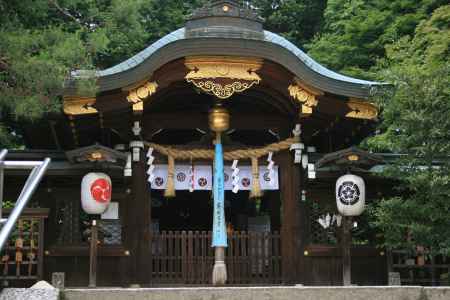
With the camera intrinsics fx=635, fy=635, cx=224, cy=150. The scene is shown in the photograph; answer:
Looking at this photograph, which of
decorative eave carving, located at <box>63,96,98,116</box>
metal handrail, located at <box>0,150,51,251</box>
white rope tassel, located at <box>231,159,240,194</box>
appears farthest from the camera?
white rope tassel, located at <box>231,159,240,194</box>

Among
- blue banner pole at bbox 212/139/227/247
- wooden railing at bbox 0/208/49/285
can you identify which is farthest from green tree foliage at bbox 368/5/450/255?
wooden railing at bbox 0/208/49/285

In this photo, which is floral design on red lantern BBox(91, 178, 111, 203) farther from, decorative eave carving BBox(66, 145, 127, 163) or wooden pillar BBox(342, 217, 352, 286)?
wooden pillar BBox(342, 217, 352, 286)

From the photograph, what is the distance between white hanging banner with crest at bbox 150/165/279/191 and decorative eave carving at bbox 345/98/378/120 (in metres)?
1.80

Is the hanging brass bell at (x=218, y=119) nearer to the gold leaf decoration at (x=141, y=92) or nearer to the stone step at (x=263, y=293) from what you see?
the gold leaf decoration at (x=141, y=92)

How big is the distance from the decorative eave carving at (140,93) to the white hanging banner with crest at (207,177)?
4.76 feet

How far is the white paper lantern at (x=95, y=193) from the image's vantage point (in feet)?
35.2

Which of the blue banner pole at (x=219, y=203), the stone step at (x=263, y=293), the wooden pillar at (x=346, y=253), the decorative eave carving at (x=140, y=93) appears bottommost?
the stone step at (x=263, y=293)

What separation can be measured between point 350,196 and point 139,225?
3.84 m

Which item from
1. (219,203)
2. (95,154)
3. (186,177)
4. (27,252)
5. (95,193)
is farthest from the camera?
(186,177)

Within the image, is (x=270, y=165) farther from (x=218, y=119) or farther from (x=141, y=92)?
(x=141, y=92)

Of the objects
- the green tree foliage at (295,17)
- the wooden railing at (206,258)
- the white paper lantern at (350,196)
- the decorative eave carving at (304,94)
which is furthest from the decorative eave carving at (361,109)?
the green tree foliage at (295,17)

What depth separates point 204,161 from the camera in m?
12.1

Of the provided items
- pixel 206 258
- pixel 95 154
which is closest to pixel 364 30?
pixel 206 258

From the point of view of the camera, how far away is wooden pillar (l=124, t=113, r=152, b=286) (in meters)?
11.5
